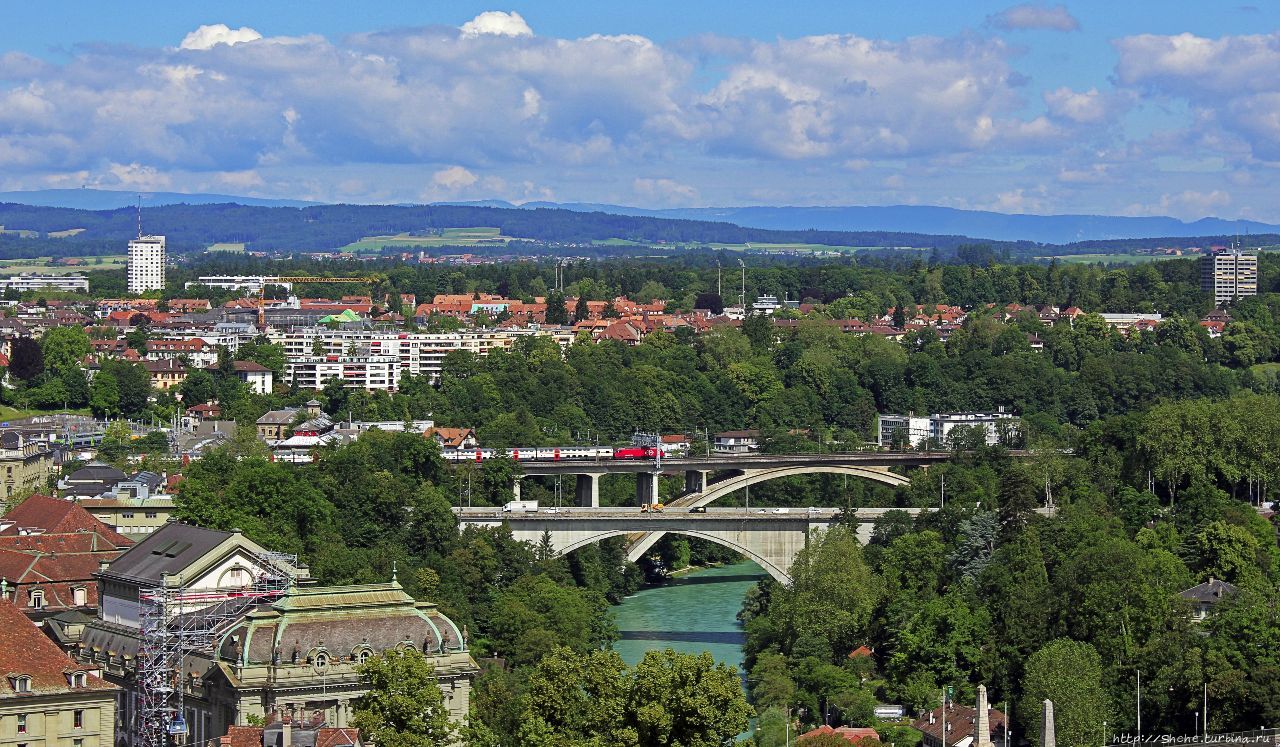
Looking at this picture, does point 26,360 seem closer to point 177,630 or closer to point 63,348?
point 63,348

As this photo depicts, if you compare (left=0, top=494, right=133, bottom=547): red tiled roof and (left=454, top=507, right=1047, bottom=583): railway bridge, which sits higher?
(left=0, top=494, right=133, bottom=547): red tiled roof

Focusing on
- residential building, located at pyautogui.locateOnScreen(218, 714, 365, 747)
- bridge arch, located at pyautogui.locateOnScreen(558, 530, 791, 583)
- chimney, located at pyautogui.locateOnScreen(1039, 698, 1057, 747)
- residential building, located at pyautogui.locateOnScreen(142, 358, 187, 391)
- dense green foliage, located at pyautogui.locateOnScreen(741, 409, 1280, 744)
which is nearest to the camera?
residential building, located at pyautogui.locateOnScreen(218, 714, 365, 747)

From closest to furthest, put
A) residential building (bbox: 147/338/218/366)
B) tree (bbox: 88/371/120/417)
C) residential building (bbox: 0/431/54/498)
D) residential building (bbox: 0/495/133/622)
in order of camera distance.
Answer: residential building (bbox: 0/495/133/622) < residential building (bbox: 0/431/54/498) < tree (bbox: 88/371/120/417) < residential building (bbox: 147/338/218/366)

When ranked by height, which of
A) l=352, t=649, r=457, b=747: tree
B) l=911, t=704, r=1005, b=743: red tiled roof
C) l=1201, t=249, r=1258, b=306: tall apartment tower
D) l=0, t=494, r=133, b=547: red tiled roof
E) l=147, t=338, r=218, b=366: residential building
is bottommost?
l=911, t=704, r=1005, b=743: red tiled roof

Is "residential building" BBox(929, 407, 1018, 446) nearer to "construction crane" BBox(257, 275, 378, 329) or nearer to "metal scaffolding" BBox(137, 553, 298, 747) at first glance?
"metal scaffolding" BBox(137, 553, 298, 747)

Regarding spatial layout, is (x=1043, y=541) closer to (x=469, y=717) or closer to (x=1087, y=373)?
(x=469, y=717)

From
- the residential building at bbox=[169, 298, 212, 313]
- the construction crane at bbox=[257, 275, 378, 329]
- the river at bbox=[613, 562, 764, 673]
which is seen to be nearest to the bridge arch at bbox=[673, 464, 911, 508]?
the river at bbox=[613, 562, 764, 673]

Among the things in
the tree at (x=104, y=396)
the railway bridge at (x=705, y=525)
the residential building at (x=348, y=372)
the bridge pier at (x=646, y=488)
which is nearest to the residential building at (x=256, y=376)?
the residential building at (x=348, y=372)

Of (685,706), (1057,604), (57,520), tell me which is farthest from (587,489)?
(685,706)
